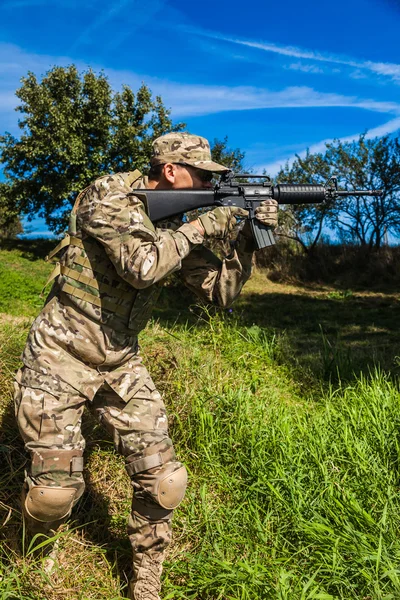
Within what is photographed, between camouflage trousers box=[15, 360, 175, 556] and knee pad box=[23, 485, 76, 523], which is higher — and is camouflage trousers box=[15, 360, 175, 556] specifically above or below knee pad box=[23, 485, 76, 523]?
above

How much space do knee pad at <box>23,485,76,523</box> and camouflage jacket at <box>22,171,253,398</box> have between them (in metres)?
0.47

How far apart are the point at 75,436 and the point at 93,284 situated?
2.48 ft

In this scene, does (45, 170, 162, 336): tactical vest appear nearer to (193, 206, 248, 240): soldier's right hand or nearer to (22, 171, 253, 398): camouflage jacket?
(22, 171, 253, 398): camouflage jacket

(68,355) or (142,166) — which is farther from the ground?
(142,166)

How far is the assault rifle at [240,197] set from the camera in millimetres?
3055

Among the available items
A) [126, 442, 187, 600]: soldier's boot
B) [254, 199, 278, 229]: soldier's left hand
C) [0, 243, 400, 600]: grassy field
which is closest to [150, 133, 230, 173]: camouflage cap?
[254, 199, 278, 229]: soldier's left hand

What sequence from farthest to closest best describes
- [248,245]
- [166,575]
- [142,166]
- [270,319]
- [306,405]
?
[142,166]
[270,319]
[306,405]
[248,245]
[166,575]

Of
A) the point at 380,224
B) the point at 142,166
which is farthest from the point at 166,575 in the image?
the point at 142,166

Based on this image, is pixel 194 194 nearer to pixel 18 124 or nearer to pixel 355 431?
pixel 355 431

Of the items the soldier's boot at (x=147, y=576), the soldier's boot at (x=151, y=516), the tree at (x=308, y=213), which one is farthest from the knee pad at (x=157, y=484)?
the tree at (x=308, y=213)

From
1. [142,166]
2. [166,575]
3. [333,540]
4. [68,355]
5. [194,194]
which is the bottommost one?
[166,575]

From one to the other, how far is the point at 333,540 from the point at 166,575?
34.3 inches

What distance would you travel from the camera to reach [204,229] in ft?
10.3

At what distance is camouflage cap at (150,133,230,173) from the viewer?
3081 mm
